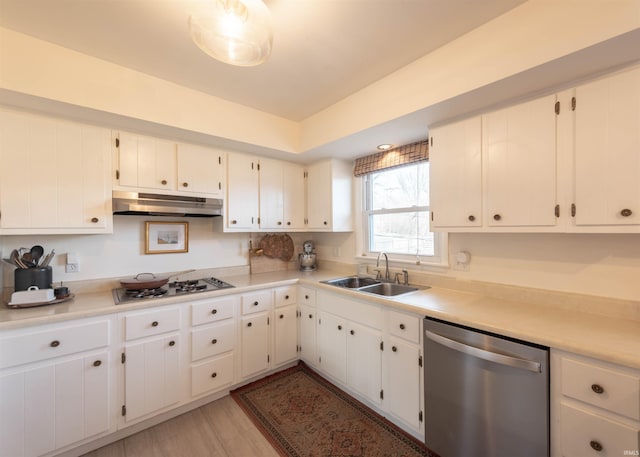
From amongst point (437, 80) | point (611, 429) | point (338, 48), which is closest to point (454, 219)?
point (437, 80)

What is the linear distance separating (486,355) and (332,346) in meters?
1.29

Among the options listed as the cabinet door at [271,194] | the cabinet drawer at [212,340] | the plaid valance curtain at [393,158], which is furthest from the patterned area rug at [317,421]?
the plaid valance curtain at [393,158]

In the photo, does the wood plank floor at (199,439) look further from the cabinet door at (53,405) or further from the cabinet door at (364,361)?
the cabinet door at (364,361)

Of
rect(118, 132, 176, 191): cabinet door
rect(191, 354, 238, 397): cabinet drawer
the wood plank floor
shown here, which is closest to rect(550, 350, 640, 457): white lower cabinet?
the wood plank floor

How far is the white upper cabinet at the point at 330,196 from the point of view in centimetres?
294

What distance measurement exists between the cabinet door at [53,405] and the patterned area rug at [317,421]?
0.98 m

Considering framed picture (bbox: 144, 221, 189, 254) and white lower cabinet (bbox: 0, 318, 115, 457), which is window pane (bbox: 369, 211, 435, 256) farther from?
white lower cabinet (bbox: 0, 318, 115, 457)

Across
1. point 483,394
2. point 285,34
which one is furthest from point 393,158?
point 483,394

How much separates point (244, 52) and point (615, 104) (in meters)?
1.76

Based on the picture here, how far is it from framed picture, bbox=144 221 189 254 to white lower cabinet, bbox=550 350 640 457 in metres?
2.81

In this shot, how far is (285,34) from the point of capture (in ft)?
5.08

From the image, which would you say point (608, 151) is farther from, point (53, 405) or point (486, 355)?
point (53, 405)

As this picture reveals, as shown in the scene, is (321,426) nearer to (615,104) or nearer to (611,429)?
(611,429)

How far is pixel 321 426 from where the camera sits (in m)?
1.97
